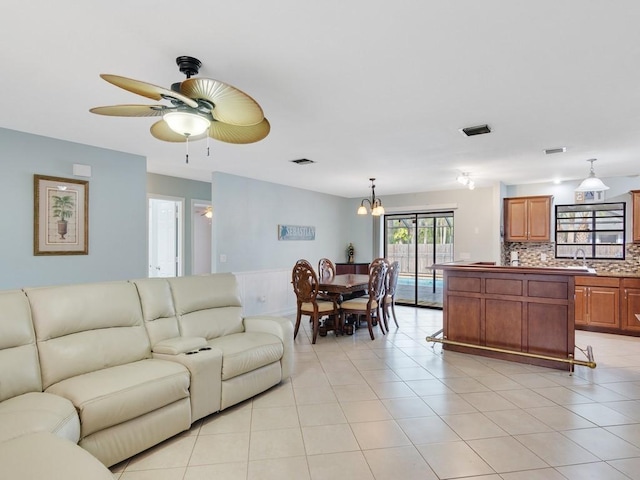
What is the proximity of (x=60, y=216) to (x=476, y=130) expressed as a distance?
13.7ft

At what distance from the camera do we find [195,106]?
1935 mm

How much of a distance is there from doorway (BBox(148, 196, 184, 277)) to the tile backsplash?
19.0 feet

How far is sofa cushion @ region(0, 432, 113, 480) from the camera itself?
1329mm

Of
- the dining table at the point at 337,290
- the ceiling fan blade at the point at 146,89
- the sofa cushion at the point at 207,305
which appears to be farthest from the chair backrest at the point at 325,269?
the ceiling fan blade at the point at 146,89

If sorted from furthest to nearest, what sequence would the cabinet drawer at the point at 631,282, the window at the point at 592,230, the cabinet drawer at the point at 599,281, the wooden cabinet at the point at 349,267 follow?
the wooden cabinet at the point at 349,267 → the window at the point at 592,230 → the cabinet drawer at the point at 599,281 → the cabinet drawer at the point at 631,282

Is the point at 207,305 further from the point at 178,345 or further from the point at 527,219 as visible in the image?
the point at 527,219

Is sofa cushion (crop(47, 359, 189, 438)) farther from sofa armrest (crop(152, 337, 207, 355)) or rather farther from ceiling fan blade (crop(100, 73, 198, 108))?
ceiling fan blade (crop(100, 73, 198, 108))

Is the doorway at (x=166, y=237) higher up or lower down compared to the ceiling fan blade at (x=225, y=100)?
lower down

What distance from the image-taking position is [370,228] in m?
7.98

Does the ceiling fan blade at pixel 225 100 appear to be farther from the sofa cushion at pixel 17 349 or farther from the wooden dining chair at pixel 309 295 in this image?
the wooden dining chair at pixel 309 295

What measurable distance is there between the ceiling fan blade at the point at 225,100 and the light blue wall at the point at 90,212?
252 centimetres

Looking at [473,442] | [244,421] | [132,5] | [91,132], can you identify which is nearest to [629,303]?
[473,442]

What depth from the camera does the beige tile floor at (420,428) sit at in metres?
2.09

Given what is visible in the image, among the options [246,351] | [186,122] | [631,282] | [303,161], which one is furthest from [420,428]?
[631,282]
